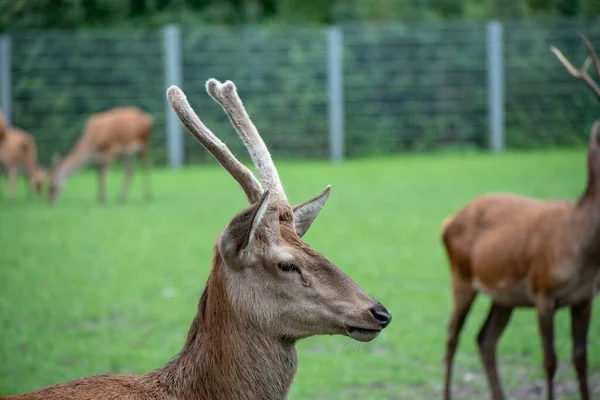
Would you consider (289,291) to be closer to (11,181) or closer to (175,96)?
(175,96)

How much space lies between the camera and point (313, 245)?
1177 centimetres

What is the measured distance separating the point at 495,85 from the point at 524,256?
1564cm

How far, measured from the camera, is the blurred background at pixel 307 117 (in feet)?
38.5

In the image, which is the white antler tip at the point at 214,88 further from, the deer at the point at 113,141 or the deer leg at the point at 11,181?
the deer leg at the point at 11,181

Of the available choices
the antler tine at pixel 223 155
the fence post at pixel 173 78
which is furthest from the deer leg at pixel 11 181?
the antler tine at pixel 223 155

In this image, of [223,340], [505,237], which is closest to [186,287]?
[505,237]

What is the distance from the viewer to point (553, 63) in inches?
845

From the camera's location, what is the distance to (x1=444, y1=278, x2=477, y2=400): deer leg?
6.56 meters

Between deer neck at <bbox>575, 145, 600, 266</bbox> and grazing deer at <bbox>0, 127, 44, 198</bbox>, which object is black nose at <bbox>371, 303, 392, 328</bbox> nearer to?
deer neck at <bbox>575, 145, 600, 266</bbox>

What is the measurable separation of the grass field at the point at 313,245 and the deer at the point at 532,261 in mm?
488

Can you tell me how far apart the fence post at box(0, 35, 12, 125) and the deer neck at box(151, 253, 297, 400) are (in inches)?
721

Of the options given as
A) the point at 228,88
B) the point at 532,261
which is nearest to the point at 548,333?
the point at 532,261

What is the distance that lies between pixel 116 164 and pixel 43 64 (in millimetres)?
2936

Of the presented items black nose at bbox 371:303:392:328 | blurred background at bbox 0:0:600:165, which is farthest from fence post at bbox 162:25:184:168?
black nose at bbox 371:303:392:328
